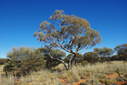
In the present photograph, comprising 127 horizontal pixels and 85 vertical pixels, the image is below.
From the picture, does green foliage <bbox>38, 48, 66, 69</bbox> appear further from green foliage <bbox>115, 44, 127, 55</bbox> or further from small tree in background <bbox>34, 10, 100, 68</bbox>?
green foliage <bbox>115, 44, 127, 55</bbox>

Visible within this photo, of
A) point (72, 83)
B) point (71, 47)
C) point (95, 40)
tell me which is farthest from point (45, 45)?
point (72, 83)

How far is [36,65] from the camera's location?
43.0 feet

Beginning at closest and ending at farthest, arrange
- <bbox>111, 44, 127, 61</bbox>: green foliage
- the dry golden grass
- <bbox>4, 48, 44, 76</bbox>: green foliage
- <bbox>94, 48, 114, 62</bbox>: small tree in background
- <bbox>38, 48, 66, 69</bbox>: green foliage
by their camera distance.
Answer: the dry golden grass < <bbox>4, 48, 44, 76</bbox>: green foliage < <bbox>38, 48, 66, 69</bbox>: green foliage < <bbox>111, 44, 127, 61</bbox>: green foliage < <bbox>94, 48, 114, 62</bbox>: small tree in background

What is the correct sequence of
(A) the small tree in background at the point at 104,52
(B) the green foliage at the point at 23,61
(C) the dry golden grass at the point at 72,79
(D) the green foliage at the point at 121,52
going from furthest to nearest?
(A) the small tree in background at the point at 104,52, (D) the green foliage at the point at 121,52, (B) the green foliage at the point at 23,61, (C) the dry golden grass at the point at 72,79

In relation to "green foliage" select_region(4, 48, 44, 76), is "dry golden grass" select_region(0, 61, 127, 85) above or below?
below

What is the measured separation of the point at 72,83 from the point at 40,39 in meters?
7.89

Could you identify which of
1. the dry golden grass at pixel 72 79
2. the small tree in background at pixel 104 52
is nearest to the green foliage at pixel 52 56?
the dry golden grass at pixel 72 79

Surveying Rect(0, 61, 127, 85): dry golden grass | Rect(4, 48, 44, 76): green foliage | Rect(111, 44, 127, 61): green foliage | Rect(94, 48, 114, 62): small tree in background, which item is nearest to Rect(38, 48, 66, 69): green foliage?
Rect(4, 48, 44, 76): green foliage

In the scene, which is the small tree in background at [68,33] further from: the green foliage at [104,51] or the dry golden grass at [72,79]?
the green foliage at [104,51]

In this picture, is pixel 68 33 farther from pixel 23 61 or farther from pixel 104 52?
pixel 104 52

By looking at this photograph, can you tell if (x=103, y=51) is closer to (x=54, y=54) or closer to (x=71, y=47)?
(x=54, y=54)

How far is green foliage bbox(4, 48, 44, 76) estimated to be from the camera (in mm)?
11867

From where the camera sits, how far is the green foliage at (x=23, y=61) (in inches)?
467

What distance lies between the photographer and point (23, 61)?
12.2 meters
